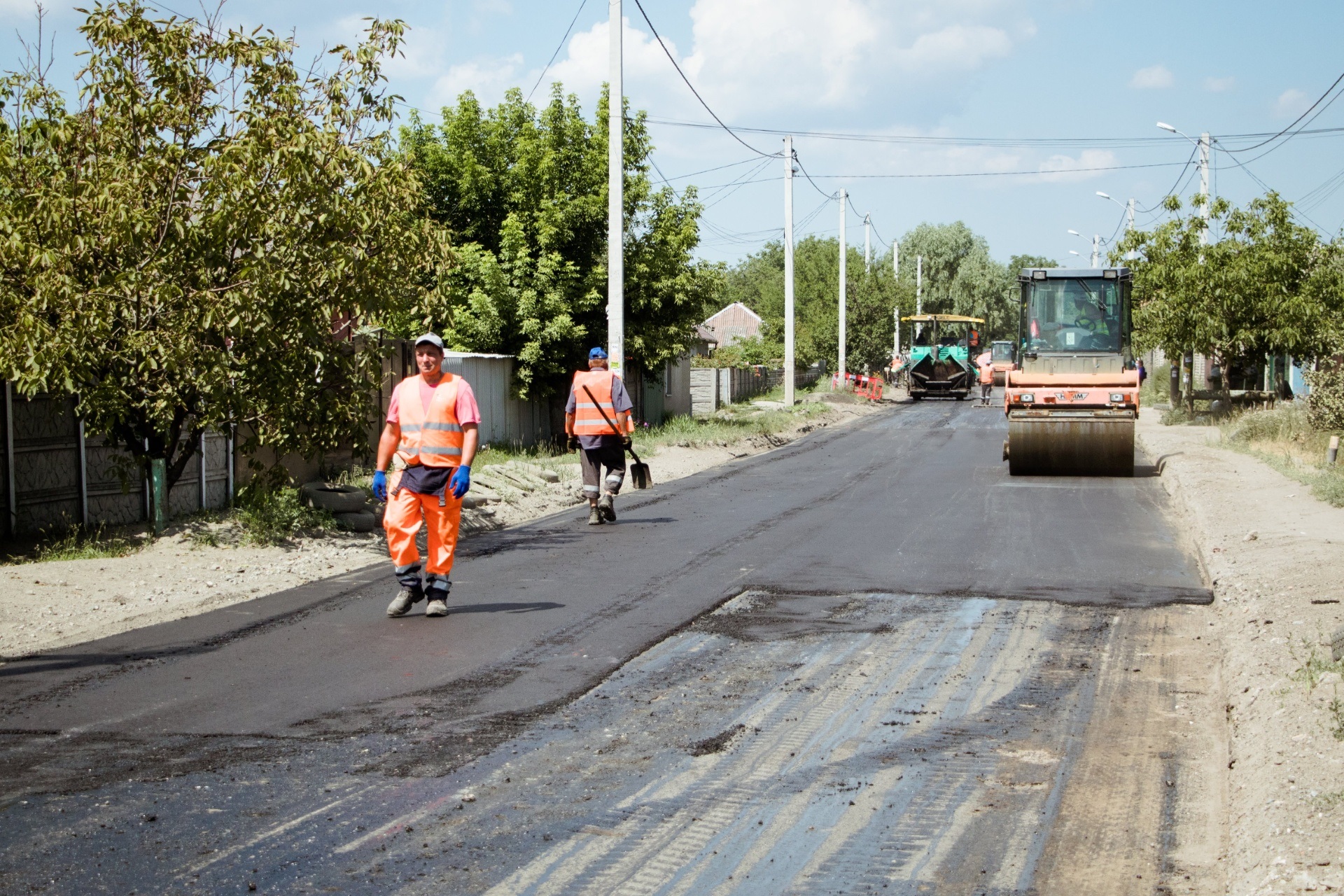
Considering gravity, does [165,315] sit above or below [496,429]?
above

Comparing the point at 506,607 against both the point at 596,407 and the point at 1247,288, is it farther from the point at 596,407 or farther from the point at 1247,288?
the point at 1247,288

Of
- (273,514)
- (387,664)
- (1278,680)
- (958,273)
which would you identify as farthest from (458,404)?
(958,273)

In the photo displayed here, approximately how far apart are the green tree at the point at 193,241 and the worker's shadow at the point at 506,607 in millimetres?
3648

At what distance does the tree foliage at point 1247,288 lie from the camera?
25.0 metres

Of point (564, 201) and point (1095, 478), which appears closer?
point (1095, 478)

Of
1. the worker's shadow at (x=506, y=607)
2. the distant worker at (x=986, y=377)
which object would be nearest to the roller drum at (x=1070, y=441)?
the worker's shadow at (x=506, y=607)

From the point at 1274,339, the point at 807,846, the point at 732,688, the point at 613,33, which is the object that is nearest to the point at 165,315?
the point at 732,688

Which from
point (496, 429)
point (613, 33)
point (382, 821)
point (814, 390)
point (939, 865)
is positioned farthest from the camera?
point (814, 390)

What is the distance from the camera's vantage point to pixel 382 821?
4602 mm

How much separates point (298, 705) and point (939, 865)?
10.7 ft

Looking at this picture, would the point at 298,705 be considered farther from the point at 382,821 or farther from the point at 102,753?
the point at 382,821

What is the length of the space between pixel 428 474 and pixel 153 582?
2885mm

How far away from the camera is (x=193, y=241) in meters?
11.1

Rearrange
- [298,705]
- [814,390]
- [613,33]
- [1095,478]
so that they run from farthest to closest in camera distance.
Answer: [814,390]
[613,33]
[1095,478]
[298,705]
